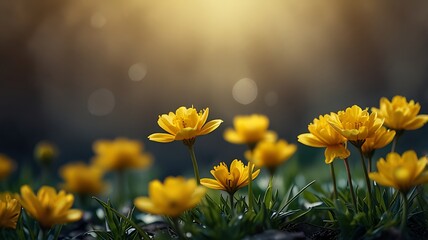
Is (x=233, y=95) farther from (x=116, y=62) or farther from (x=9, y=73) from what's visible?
(x=9, y=73)

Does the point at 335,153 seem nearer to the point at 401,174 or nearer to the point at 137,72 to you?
the point at 401,174

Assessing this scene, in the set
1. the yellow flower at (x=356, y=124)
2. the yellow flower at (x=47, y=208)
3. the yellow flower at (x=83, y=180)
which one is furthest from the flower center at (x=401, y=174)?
the yellow flower at (x=83, y=180)

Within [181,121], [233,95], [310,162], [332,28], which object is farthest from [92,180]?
[332,28]

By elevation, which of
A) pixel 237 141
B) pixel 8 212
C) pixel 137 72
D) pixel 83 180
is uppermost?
pixel 237 141

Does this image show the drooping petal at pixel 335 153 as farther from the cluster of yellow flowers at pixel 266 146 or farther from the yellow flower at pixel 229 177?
the yellow flower at pixel 229 177

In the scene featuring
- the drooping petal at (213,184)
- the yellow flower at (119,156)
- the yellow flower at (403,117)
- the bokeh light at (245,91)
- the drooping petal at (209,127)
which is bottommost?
the bokeh light at (245,91)

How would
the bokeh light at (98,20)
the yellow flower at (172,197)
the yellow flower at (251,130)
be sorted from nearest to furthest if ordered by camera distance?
the yellow flower at (172,197) < the yellow flower at (251,130) < the bokeh light at (98,20)

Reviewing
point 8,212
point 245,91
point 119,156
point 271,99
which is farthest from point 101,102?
point 8,212
